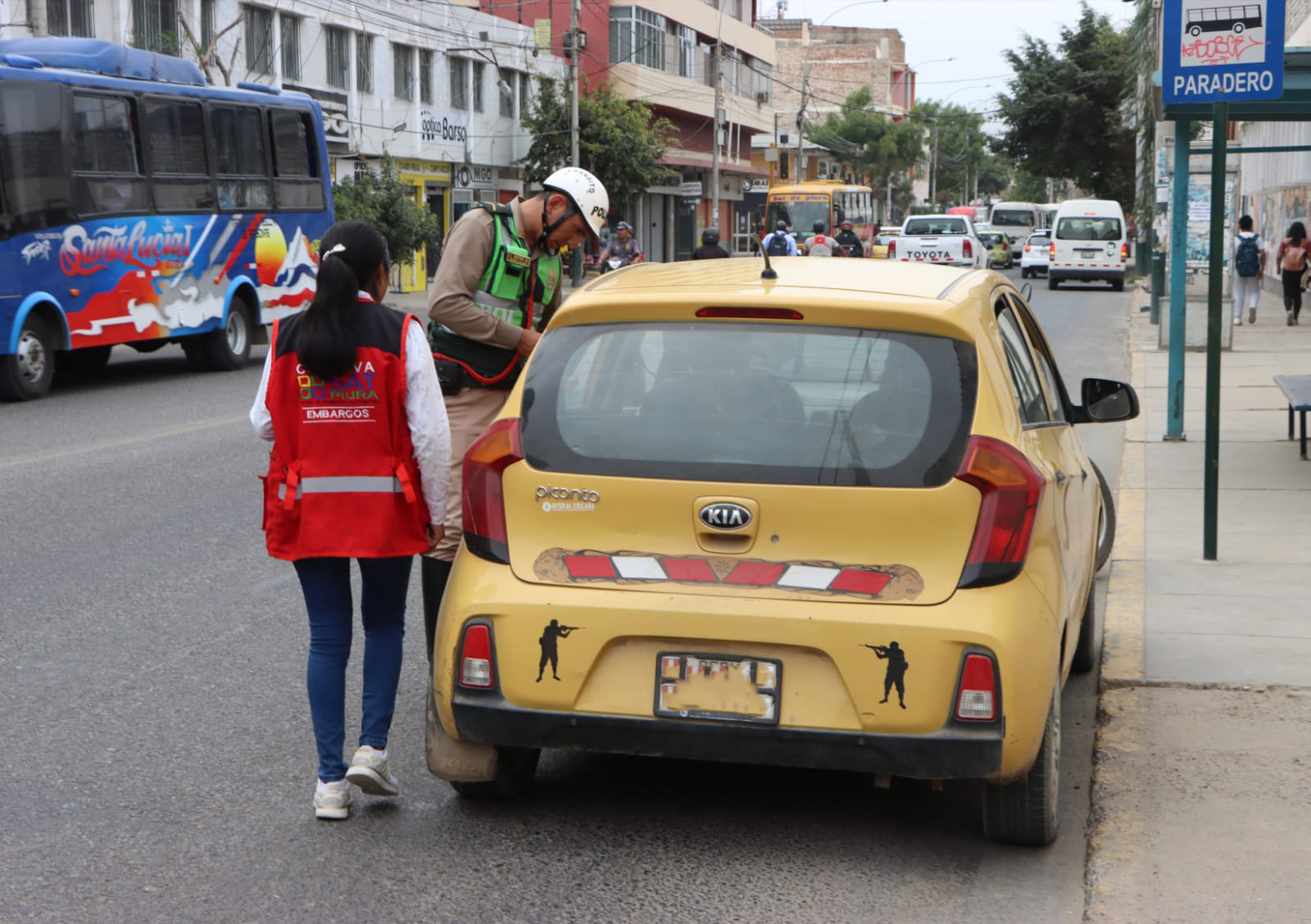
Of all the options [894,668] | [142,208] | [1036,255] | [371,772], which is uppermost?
[142,208]

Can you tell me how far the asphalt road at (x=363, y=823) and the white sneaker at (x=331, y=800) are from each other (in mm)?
30

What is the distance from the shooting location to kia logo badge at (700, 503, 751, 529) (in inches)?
163

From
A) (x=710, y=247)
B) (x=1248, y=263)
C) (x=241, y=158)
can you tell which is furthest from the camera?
(x=1248, y=263)

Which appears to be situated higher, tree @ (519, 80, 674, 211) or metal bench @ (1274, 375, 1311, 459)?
tree @ (519, 80, 674, 211)

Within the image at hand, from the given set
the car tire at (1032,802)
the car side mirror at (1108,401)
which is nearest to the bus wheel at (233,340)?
the car side mirror at (1108,401)

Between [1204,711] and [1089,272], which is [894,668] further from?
[1089,272]

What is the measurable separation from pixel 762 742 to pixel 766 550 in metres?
0.47

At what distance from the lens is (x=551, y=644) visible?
4184 millimetres

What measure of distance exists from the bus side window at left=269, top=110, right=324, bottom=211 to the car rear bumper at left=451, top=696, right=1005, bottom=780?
17.4 metres

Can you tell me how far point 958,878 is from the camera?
4234 millimetres

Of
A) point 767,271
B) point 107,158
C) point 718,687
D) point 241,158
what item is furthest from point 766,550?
point 241,158

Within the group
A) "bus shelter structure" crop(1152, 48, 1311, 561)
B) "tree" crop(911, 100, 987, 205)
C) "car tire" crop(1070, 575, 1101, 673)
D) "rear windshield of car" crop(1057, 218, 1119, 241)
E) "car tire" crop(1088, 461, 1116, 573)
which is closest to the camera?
"car tire" crop(1070, 575, 1101, 673)

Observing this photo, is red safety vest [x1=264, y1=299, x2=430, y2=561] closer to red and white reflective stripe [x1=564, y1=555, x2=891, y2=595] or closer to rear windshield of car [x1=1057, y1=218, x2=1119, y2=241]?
red and white reflective stripe [x1=564, y1=555, x2=891, y2=595]

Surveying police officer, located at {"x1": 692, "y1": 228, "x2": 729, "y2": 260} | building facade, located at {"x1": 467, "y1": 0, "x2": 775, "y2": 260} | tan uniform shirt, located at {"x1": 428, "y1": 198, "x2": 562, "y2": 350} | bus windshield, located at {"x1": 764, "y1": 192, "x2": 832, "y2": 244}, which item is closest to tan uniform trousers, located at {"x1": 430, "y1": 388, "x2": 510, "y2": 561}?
tan uniform shirt, located at {"x1": 428, "y1": 198, "x2": 562, "y2": 350}
